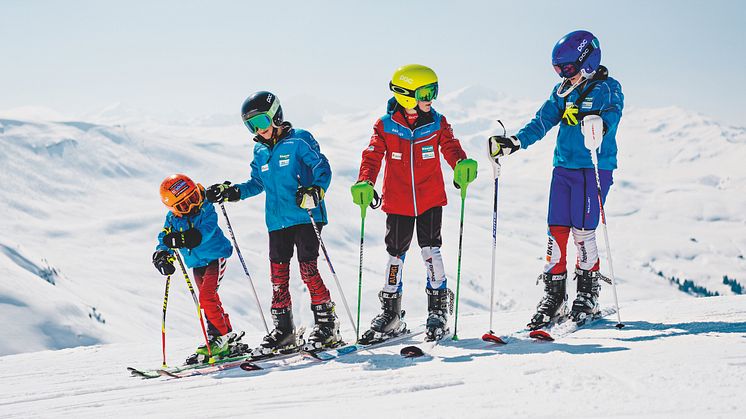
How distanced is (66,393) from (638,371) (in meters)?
4.75

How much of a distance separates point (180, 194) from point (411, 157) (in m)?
2.45

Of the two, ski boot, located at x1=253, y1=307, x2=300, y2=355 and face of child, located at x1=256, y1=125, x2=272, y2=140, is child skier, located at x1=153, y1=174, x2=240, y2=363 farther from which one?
face of child, located at x1=256, y1=125, x2=272, y2=140

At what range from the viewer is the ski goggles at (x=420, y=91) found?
6.05 m

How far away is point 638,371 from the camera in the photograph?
386cm

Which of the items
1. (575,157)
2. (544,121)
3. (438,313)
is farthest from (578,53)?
(438,313)

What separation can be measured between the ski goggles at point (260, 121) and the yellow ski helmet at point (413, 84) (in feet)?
4.30

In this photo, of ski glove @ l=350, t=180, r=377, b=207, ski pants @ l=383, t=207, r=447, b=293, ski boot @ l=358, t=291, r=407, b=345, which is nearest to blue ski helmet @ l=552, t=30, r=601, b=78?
ski pants @ l=383, t=207, r=447, b=293

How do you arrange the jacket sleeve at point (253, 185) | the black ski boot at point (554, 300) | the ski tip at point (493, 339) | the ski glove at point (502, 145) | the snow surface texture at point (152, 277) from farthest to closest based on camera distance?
the jacket sleeve at point (253, 185) < the black ski boot at point (554, 300) < the ski glove at point (502, 145) < the ski tip at point (493, 339) < the snow surface texture at point (152, 277)

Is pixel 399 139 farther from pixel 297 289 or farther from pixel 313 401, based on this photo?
pixel 297 289

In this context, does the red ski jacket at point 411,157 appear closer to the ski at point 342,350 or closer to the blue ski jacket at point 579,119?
the blue ski jacket at point 579,119

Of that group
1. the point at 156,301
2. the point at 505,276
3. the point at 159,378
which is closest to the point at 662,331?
the point at 159,378

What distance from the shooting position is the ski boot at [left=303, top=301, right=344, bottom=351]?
20.2ft

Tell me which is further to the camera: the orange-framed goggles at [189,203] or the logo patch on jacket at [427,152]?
the orange-framed goggles at [189,203]

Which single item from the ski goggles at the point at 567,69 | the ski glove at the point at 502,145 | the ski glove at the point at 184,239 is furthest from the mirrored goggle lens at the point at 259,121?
the ski goggles at the point at 567,69
